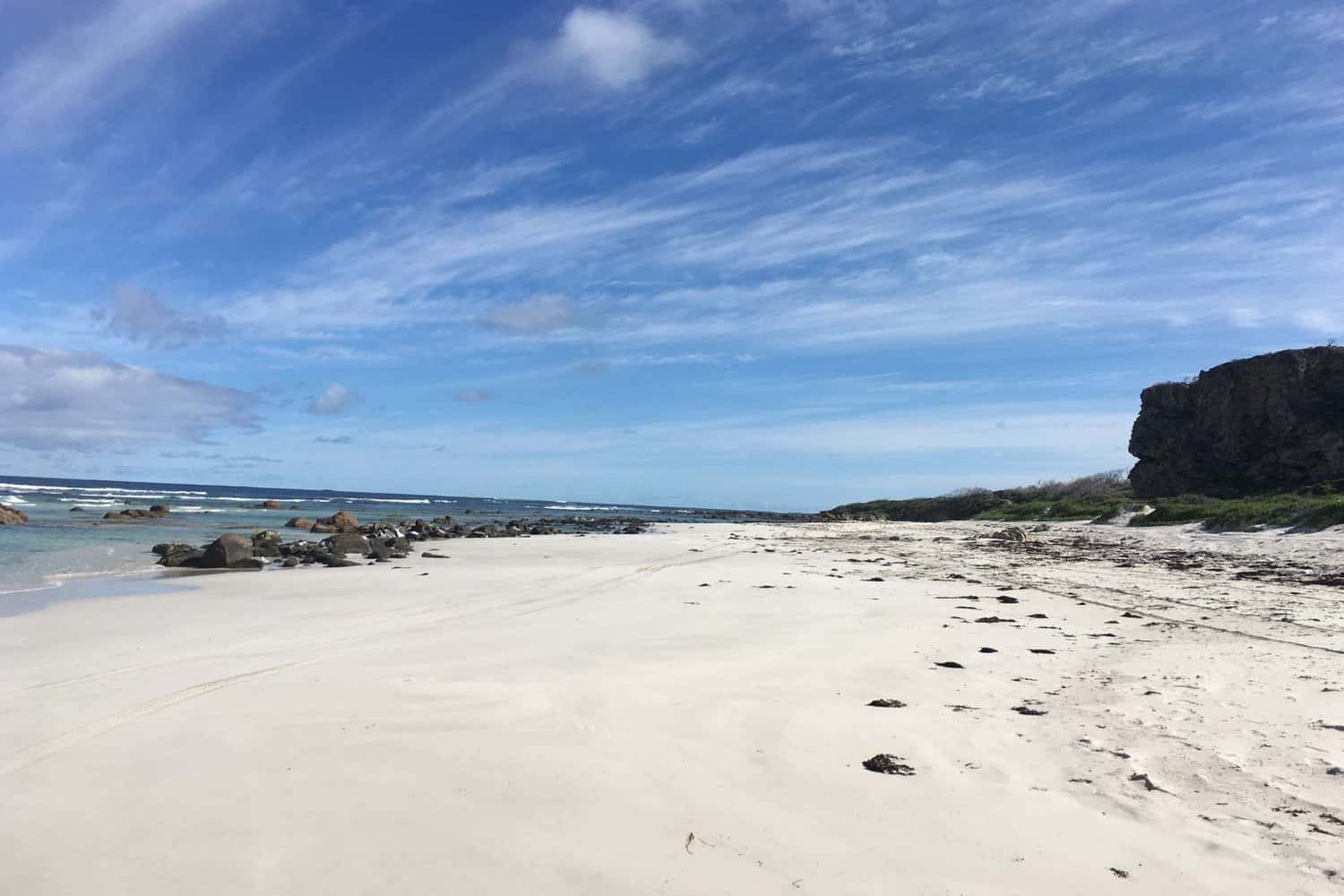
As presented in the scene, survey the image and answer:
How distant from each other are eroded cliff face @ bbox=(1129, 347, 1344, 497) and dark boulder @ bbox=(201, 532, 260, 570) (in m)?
40.9

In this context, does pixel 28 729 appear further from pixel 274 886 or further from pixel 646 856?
pixel 646 856

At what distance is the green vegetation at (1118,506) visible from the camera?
67.9 feet

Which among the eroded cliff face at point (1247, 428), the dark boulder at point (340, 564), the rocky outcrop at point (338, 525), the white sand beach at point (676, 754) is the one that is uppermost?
the eroded cliff face at point (1247, 428)

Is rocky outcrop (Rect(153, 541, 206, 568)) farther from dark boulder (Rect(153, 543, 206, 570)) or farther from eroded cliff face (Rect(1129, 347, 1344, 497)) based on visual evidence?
eroded cliff face (Rect(1129, 347, 1344, 497))

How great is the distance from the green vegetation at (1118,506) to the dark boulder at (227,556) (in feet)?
86.9

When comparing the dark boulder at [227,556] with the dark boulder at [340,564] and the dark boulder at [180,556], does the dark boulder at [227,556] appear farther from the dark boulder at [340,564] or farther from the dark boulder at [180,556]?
the dark boulder at [340,564]

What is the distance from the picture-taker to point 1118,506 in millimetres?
33031

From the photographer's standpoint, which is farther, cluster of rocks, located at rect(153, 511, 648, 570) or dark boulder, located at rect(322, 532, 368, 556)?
dark boulder, located at rect(322, 532, 368, 556)

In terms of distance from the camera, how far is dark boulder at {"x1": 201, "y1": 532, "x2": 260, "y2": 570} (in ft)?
57.9

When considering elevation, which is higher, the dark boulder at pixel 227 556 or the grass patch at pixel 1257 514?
the grass patch at pixel 1257 514

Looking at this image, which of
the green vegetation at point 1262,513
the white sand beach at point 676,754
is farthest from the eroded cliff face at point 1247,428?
the white sand beach at point 676,754

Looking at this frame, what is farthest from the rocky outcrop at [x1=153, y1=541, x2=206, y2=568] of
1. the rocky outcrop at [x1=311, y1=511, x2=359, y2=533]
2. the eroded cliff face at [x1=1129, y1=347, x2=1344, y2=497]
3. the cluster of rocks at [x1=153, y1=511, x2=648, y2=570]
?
the eroded cliff face at [x1=1129, y1=347, x2=1344, y2=497]

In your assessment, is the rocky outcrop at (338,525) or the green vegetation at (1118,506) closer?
the green vegetation at (1118,506)

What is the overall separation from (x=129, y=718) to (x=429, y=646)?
2938mm
